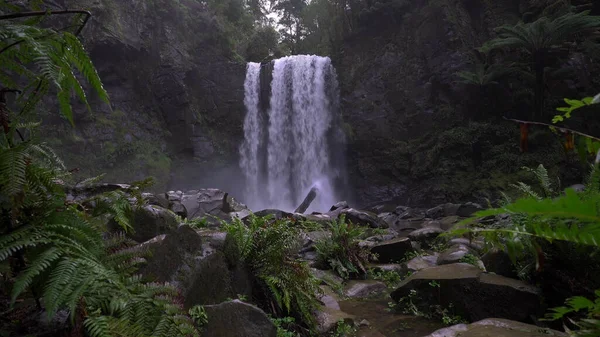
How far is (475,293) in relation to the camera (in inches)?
155

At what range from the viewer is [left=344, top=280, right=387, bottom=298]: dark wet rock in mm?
5152

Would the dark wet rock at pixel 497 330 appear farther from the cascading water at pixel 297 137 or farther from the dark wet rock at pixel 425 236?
the cascading water at pixel 297 137

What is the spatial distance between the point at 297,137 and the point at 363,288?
15.1 metres

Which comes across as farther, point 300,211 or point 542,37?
point 300,211

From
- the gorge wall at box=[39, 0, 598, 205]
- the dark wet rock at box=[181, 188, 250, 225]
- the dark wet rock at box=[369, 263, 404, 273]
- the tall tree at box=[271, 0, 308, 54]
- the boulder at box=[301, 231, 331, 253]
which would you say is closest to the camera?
the dark wet rock at box=[369, 263, 404, 273]

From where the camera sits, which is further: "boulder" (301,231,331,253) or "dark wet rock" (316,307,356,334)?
"boulder" (301,231,331,253)

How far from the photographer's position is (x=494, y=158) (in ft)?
52.6

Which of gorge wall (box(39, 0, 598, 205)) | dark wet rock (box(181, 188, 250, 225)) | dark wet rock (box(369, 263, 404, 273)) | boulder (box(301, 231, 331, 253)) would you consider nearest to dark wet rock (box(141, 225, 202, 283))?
boulder (box(301, 231, 331, 253))

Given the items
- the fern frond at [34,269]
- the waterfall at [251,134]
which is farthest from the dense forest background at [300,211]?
the waterfall at [251,134]

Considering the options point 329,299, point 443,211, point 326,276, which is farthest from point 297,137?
point 329,299

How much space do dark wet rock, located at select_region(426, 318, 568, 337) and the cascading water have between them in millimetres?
16061

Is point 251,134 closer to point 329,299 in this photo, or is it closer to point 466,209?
point 466,209

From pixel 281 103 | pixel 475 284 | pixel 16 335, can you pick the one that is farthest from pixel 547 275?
pixel 281 103

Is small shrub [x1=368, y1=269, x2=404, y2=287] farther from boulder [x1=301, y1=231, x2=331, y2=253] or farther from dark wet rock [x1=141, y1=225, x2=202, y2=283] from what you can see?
dark wet rock [x1=141, y1=225, x2=202, y2=283]
